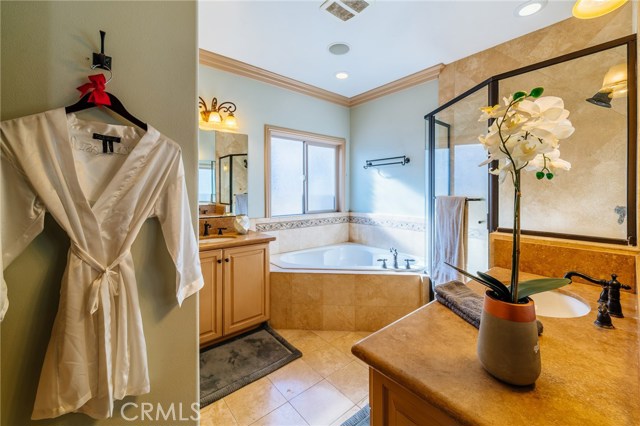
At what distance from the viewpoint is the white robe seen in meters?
0.76

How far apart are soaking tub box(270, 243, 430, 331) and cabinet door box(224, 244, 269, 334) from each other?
0.44 feet

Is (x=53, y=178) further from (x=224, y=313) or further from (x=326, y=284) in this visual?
(x=326, y=284)

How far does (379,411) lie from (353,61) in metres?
2.87

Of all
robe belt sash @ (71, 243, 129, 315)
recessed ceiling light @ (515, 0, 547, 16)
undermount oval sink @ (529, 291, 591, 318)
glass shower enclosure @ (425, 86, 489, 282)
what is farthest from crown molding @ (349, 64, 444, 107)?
robe belt sash @ (71, 243, 129, 315)

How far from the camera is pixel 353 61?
265 centimetres

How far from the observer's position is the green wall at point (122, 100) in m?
0.80

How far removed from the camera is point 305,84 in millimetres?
3209

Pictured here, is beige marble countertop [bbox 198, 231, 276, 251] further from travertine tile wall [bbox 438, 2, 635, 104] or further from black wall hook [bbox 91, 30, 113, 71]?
travertine tile wall [bbox 438, 2, 635, 104]

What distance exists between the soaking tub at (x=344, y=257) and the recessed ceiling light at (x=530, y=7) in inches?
87.7

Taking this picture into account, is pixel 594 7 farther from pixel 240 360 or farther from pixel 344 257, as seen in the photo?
pixel 344 257

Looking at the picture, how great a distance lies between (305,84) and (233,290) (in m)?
2.53

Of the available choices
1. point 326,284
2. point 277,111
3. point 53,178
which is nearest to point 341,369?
point 326,284

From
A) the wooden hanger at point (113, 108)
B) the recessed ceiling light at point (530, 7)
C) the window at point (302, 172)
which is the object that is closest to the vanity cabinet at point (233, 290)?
the window at point (302, 172)

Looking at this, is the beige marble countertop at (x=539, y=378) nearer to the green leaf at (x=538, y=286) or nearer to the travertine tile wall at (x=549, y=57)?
the green leaf at (x=538, y=286)
